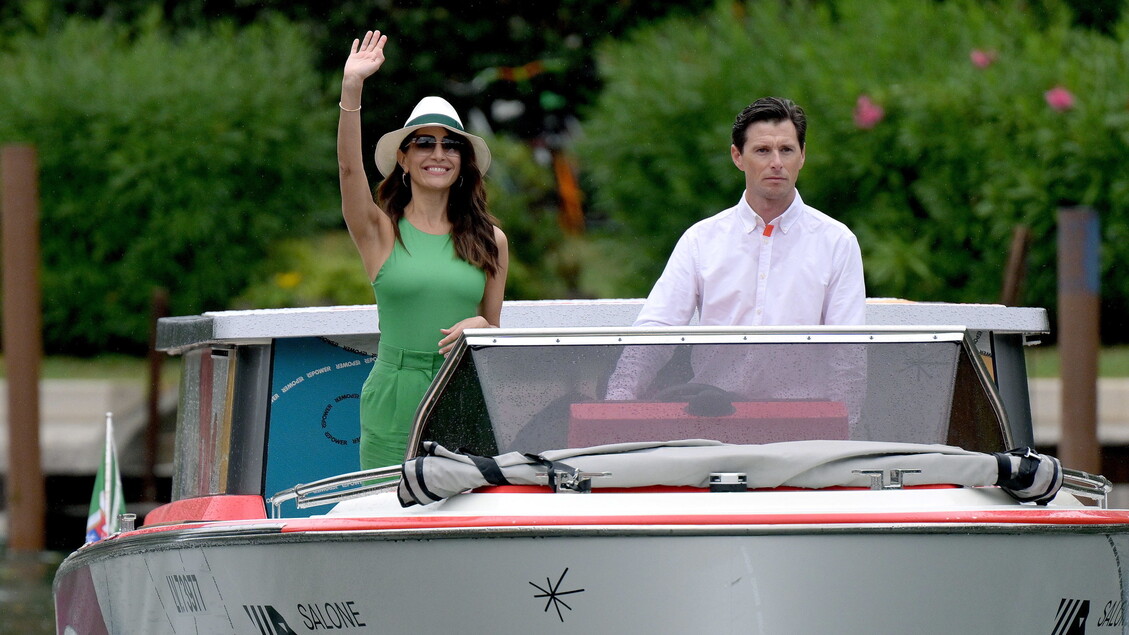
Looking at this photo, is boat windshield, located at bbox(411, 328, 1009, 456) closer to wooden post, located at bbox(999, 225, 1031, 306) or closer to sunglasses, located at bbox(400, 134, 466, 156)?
sunglasses, located at bbox(400, 134, 466, 156)

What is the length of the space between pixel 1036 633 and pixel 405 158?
2.23 meters

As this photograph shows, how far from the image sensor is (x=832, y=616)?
354 cm

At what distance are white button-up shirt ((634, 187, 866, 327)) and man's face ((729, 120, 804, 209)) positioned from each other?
7 centimetres

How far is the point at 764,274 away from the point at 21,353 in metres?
7.45

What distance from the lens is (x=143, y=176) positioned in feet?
50.4

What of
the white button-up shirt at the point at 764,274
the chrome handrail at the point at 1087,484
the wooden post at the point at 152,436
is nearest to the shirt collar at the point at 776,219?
the white button-up shirt at the point at 764,274

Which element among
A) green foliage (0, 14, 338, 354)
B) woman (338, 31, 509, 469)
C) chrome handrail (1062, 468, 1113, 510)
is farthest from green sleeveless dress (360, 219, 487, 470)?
green foliage (0, 14, 338, 354)

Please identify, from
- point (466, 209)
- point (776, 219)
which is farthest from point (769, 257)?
point (466, 209)

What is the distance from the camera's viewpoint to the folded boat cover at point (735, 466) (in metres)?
3.79

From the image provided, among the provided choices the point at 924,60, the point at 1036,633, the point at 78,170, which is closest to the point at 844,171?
the point at 924,60

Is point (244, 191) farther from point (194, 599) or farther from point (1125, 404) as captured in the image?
point (194, 599)

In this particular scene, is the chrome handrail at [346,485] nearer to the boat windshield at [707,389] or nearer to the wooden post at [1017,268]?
the boat windshield at [707,389]

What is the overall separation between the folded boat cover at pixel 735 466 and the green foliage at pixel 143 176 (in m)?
12.0

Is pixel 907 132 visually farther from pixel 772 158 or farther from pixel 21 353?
pixel 772 158
